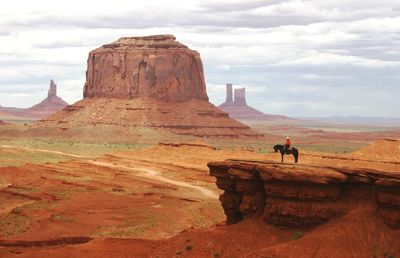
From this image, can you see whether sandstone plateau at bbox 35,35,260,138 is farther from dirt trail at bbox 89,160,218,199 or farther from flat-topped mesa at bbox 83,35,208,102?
dirt trail at bbox 89,160,218,199

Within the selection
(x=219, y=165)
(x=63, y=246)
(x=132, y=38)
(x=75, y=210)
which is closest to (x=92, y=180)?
(x=75, y=210)

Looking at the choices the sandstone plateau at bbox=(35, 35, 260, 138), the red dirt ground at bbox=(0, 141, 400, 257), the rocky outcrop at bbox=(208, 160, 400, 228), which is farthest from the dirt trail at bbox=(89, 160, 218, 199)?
the sandstone plateau at bbox=(35, 35, 260, 138)

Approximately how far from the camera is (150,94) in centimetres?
14850

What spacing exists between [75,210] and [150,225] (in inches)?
259

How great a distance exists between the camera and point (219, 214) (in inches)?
1736

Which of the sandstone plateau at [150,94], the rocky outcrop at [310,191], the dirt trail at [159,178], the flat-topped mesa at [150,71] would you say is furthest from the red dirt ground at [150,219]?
the flat-topped mesa at [150,71]

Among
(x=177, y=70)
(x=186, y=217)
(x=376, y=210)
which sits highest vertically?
(x=177, y=70)

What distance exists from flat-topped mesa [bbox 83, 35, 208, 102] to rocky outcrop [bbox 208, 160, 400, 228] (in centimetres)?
12031

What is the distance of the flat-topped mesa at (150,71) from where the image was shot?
148500mm

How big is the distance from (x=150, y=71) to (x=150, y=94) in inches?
177

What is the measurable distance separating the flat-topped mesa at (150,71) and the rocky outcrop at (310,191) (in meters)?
120

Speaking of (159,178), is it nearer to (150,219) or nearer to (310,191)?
(150,219)

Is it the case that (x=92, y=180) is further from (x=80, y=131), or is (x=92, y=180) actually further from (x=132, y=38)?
(x=132, y=38)

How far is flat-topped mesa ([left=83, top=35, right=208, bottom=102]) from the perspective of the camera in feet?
487
